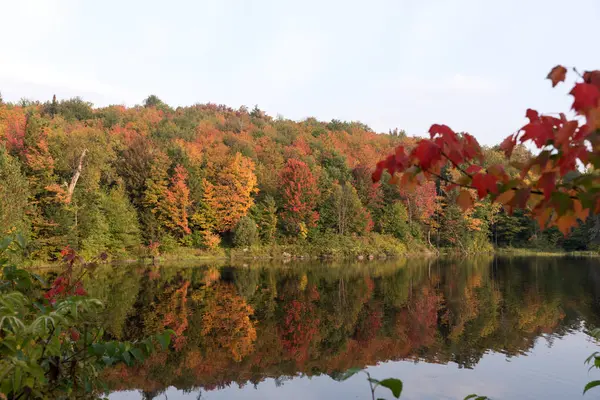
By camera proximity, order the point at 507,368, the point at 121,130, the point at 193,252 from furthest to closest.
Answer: the point at 121,130
the point at 193,252
the point at 507,368

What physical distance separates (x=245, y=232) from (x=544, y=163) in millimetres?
34483

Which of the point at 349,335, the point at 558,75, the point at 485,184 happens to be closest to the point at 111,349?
the point at 485,184

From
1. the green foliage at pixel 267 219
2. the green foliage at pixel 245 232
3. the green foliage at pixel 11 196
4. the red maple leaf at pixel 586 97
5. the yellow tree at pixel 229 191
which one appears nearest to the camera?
the red maple leaf at pixel 586 97

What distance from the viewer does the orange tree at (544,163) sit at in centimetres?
148

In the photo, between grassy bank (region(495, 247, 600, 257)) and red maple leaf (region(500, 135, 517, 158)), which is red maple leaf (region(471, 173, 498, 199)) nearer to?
red maple leaf (region(500, 135, 517, 158))

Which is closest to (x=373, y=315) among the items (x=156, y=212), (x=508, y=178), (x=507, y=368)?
(x=507, y=368)

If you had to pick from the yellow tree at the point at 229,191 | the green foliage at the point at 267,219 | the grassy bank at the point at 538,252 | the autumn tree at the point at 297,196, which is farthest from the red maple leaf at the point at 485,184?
the grassy bank at the point at 538,252

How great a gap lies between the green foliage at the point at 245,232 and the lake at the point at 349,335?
13.2 meters

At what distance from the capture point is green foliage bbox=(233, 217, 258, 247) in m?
35.6

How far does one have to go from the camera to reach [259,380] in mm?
9094

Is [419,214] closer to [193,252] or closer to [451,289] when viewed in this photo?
[193,252]

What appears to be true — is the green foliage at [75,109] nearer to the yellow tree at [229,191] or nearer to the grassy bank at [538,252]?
the yellow tree at [229,191]

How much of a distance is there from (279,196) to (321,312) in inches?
1043

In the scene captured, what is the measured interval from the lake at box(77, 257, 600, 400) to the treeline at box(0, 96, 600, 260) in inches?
287
